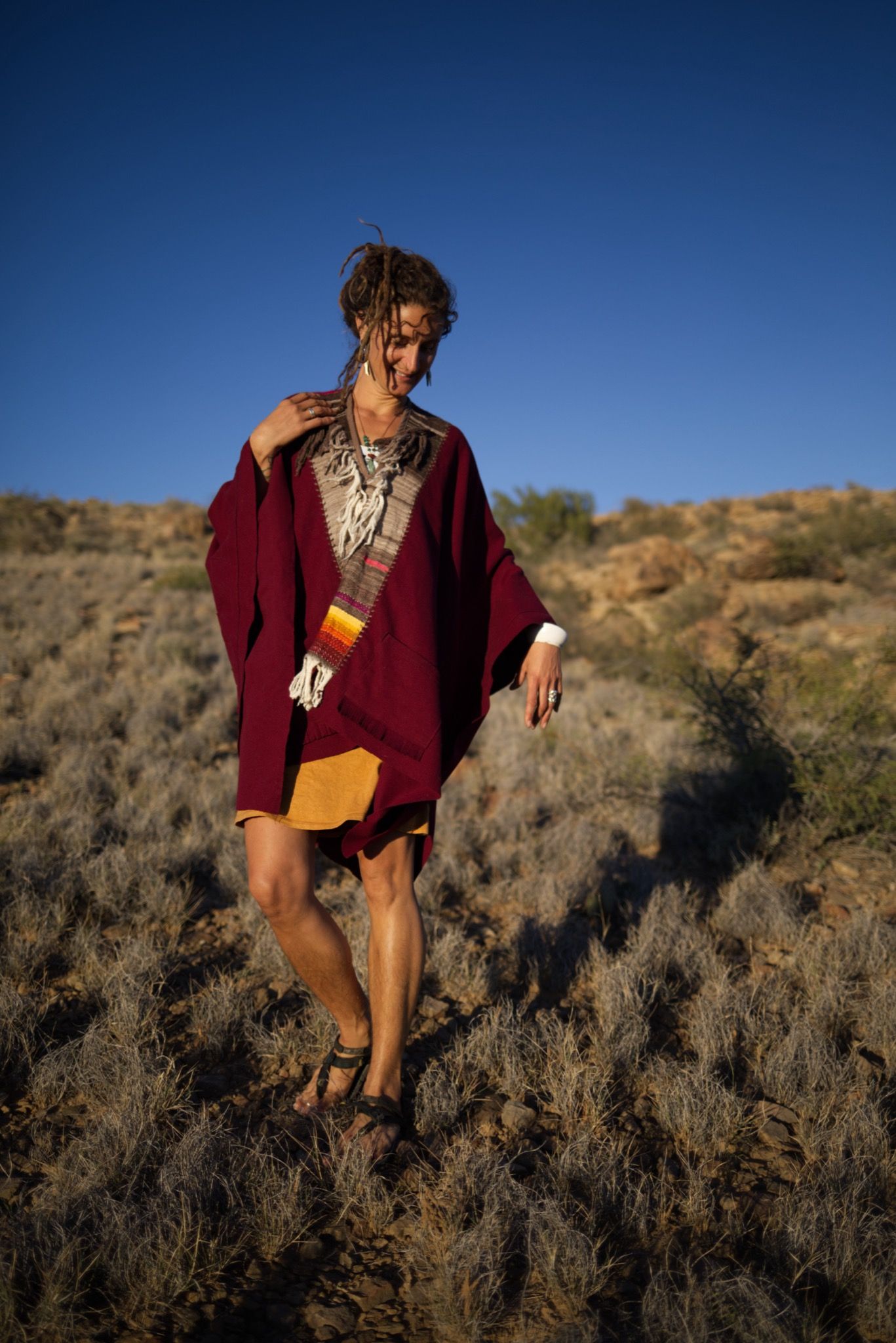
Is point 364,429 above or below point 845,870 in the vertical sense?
above

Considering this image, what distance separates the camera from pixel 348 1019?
7.31 ft

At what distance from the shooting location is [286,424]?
2.09 meters

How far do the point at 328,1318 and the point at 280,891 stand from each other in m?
0.86

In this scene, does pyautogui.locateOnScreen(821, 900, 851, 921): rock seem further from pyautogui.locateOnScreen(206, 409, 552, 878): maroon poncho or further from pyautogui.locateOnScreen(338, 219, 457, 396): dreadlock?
pyautogui.locateOnScreen(338, 219, 457, 396): dreadlock

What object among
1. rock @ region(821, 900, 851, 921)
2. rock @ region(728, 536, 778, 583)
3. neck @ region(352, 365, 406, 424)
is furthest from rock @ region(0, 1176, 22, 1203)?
rock @ region(728, 536, 778, 583)

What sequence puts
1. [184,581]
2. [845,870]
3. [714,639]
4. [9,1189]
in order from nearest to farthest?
[9,1189], [845,870], [714,639], [184,581]

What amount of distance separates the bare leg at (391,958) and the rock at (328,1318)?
21.4 inches

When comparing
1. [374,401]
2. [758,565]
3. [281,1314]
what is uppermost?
[758,565]

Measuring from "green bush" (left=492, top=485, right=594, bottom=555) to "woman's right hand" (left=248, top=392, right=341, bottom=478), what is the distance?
19468 mm

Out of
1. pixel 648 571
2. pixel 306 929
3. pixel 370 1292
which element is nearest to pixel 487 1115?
pixel 370 1292

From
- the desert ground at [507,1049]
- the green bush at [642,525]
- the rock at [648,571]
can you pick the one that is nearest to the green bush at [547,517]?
the green bush at [642,525]

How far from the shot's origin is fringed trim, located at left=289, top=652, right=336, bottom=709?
200 cm

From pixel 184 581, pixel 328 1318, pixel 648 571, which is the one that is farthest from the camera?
pixel 648 571

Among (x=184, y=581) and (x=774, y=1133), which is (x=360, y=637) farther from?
(x=184, y=581)
